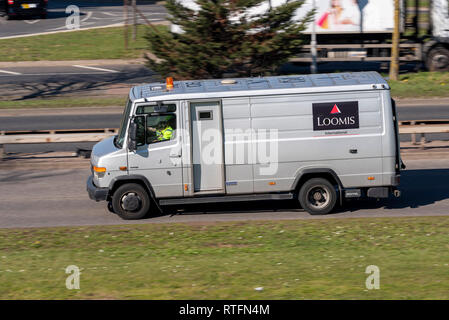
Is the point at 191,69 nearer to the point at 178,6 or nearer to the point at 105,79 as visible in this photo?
the point at 178,6

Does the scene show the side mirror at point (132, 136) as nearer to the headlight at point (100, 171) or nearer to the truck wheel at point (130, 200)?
the headlight at point (100, 171)

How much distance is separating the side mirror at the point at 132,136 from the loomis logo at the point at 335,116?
3.24 m

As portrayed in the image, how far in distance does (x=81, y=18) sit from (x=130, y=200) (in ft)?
121

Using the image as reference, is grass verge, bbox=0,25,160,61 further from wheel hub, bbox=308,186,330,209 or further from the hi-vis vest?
wheel hub, bbox=308,186,330,209

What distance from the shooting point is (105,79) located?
30.7 meters

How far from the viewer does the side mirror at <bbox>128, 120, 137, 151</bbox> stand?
12.0m

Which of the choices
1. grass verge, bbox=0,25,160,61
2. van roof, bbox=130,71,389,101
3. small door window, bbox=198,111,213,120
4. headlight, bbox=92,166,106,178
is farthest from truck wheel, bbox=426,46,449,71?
headlight, bbox=92,166,106,178

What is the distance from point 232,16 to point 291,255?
15692 mm

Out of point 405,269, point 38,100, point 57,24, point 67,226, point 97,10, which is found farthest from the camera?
point 97,10

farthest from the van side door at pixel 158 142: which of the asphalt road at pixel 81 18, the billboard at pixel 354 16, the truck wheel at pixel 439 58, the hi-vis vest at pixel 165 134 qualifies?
the asphalt road at pixel 81 18

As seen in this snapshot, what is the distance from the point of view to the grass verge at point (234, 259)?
25.2ft

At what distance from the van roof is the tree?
10.9 metres

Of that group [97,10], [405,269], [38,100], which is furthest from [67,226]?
[97,10]

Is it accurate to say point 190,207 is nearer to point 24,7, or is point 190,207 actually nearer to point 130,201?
point 130,201
